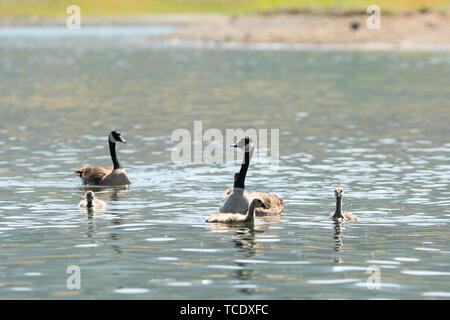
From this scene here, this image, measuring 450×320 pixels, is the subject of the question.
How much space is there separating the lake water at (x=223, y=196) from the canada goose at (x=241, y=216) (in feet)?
1.81

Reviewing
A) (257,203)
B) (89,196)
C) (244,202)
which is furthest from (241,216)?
(89,196)

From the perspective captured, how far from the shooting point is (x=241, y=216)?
75.8ft

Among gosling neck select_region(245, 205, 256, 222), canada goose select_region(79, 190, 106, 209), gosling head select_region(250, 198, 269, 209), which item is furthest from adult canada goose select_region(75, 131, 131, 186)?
gosling head select_region(250, 198, 269, 209)

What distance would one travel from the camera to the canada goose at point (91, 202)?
24797mm

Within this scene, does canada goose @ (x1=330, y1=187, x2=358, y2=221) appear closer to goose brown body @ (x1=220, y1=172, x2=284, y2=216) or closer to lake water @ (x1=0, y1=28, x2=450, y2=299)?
lake water @ (x1=0, y1=28, x2=450, y2=299)

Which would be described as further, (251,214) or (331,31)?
(331,31)

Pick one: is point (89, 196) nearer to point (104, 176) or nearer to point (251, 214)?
point (251, 214)

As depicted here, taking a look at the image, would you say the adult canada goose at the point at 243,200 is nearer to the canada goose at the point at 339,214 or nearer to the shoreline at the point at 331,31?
the canada goose at the point at 339,214

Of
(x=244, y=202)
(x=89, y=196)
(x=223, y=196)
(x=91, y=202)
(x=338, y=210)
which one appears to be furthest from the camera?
(x=223, y=196)

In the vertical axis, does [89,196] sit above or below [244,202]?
above

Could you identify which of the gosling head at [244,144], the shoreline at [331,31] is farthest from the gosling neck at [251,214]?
the shoreline at [331,31]

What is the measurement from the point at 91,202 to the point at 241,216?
422 centimetres

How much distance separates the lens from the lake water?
18.1 m

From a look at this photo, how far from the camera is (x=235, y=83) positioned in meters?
75.3
